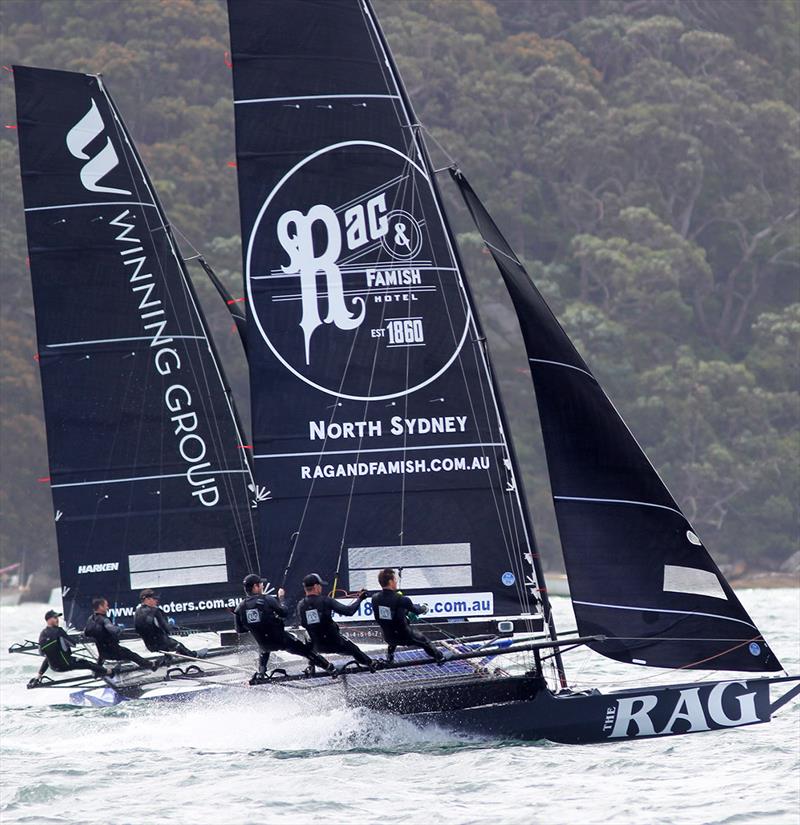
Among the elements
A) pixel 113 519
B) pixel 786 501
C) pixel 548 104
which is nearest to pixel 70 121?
pixel 113 519

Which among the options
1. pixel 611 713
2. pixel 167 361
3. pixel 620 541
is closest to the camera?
pixel 611 713

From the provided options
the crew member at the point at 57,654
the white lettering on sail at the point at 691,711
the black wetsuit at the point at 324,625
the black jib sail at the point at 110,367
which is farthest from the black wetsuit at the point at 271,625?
the black jib sail at the point at 110,367

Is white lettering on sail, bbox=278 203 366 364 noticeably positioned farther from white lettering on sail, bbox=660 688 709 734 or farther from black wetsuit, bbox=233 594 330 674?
white lettering on sail, bbox=660 688 709 734

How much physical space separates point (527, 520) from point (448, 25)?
52974 mm

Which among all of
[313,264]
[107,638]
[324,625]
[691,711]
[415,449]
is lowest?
[691,711]

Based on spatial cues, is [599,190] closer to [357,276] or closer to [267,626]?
[357,276]

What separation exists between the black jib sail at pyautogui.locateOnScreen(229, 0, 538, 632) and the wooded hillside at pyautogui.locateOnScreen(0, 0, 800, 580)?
3871 centimetres

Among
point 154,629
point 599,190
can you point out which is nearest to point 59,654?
point 154,629

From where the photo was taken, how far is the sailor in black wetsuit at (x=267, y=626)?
1423cm

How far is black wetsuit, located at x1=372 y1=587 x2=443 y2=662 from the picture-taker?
13.8 metres

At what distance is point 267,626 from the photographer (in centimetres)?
1433

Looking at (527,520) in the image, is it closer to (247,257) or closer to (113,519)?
(247,257)

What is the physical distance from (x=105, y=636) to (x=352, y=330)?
16.0 ft

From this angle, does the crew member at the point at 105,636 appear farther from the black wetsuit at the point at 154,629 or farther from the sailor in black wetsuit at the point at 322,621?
the sailor in black wetsuit at the point at 322,621
